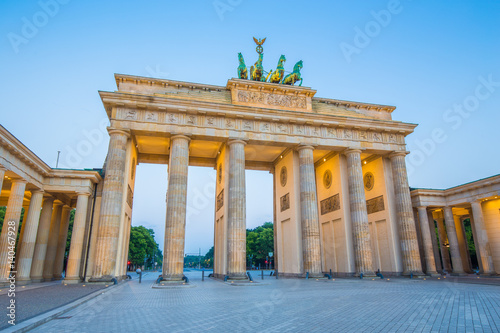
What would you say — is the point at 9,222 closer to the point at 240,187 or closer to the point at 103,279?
the point at 103,279

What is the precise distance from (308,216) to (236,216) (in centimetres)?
625

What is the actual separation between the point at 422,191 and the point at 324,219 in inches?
393

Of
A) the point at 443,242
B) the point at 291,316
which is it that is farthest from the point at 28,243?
the point at 443,242

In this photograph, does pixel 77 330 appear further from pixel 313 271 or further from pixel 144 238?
pixel 144 238

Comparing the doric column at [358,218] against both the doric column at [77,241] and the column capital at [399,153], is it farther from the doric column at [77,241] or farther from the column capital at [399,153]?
the doric column at [77,241]

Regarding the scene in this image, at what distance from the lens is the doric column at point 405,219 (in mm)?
26344

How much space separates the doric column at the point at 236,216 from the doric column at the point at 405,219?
14307 millimetres

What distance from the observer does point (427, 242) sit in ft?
94.2

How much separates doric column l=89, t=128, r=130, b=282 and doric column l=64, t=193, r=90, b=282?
185 cm

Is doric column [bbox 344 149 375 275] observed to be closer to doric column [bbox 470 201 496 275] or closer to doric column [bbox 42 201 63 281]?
doric column [bbox 470 201 496 275]

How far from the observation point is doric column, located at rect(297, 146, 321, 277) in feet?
81.6

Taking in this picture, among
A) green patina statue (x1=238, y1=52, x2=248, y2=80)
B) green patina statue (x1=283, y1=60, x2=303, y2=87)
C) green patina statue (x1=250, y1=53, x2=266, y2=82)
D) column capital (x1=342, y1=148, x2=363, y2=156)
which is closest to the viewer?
column capital (x1=342, y1=148, x2=363, y2=156)

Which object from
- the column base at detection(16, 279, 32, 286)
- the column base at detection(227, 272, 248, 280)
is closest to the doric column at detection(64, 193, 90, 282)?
the column base at detection(16, 279, 32, 286)

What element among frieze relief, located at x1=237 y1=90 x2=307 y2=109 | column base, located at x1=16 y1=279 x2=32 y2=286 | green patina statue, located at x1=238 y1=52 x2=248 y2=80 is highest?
green patina statue, located at x1=238 y1=52 x2=248 y2=80
